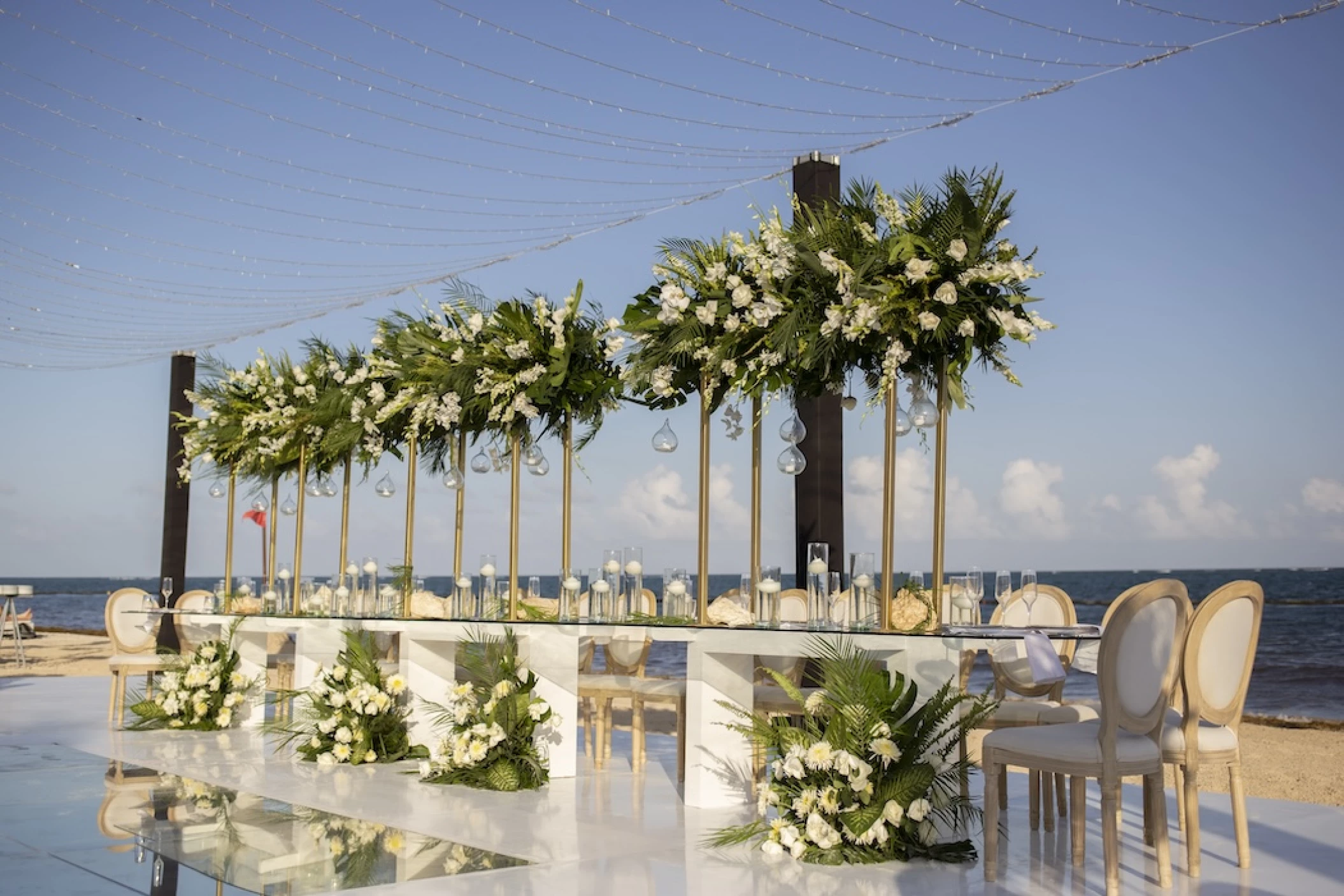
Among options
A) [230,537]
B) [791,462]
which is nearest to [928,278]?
[791,462]

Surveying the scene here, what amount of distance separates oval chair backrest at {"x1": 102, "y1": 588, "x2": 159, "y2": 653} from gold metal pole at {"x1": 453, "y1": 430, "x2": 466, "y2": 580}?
3.38m

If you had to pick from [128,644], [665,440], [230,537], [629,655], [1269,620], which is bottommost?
[1269,620]

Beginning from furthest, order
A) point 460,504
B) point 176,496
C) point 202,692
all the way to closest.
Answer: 1. point 176,496
2. point 202,692
3. point 460,504

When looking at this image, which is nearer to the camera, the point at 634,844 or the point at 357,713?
the point at 634,844

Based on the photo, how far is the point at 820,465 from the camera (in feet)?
26.6

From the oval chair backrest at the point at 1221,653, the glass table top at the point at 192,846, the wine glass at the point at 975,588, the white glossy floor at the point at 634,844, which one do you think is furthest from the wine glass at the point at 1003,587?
the glass table top at the point at 192,846

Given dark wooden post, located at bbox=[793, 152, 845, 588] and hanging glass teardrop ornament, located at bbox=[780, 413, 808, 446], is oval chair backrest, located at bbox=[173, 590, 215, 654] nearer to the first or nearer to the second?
dark wooden post, located at bbox=[793, 152, 845, 588]

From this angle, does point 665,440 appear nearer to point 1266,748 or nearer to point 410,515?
point 410,515

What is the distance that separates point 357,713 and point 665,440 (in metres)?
2.70

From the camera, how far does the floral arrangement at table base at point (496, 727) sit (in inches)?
259

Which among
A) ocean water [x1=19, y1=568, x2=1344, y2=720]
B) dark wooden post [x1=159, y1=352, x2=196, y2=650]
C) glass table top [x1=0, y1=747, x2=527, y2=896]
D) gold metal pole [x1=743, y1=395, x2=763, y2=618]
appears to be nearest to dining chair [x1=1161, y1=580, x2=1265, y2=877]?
gold metal pole [x1=743, y1=395, x2=763, y2=618]

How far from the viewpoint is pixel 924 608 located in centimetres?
520

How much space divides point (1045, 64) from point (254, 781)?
217 inches

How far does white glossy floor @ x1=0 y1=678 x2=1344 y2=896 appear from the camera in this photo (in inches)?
175
